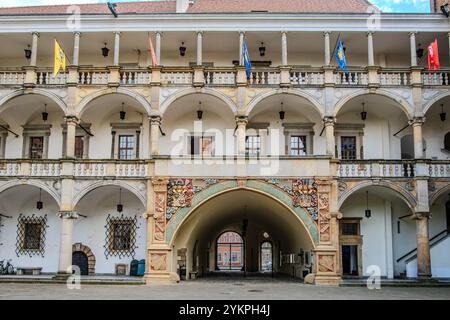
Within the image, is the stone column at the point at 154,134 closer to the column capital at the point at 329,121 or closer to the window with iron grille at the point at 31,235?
the window with iron grille at the point at 31,235

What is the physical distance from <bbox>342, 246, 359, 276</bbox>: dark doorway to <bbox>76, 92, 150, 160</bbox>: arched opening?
10494 mm

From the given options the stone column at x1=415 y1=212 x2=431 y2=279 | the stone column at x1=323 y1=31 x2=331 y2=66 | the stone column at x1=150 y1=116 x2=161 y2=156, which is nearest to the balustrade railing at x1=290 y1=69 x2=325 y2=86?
the stone column at x1=323 y1=31 x2=331 y2=66

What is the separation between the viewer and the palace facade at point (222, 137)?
78.6ft

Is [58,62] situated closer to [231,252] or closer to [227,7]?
[227,7]

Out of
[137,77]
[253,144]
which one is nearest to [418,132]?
[253,144]

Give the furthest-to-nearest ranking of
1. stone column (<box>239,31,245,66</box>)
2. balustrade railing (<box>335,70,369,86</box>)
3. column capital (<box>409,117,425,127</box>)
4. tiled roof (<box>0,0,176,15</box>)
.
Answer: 1. tiled roof (<box>0,0,176,15</box>)
2. balustrade railing (<box>335,70,369,86</box>)
3. stone column (<box>239,31,245,66</box>)
4. column capital (<box>409,117,425,127</box>)

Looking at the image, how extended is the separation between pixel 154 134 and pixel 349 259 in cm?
1085

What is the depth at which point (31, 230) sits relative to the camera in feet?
90.6

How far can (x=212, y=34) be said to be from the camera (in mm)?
26281

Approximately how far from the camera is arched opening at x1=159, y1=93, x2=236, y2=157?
27.2 meters

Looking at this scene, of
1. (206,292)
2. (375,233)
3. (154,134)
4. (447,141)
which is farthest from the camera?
(447,141)

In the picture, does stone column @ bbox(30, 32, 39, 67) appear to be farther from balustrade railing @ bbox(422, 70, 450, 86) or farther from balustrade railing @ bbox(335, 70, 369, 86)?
balustrade railing @ bbox(422, 70, 450, 86)

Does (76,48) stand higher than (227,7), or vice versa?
(227,7)
